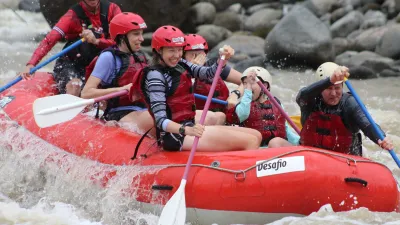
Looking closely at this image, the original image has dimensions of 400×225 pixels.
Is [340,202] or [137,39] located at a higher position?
[137,39]

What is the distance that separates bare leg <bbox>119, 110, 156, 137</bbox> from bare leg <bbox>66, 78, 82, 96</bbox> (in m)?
1.22

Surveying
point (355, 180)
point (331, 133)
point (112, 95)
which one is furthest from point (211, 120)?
point (355, 180)

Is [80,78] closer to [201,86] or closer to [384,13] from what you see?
[201,86]

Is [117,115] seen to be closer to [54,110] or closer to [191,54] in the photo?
[54,110]

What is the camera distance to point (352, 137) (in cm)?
557

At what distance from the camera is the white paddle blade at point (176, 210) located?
4930mm

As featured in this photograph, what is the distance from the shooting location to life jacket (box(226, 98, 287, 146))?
619 cm

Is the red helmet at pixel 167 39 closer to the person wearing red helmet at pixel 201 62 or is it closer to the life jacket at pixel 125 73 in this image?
the life jacket at pixel 125 73

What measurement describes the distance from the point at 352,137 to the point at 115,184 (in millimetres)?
1860

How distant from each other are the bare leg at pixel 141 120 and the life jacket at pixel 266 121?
79cm

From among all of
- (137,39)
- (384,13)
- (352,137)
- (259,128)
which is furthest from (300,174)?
(384,13)

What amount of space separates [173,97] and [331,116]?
1.22 metres

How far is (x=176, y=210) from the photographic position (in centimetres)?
491

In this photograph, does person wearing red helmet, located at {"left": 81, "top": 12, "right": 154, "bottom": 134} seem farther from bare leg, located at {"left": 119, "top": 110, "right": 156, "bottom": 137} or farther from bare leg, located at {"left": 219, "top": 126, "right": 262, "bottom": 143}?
bare leg, located at {"left": 219, "top": 126, "right": 262, "bottom": 143}
